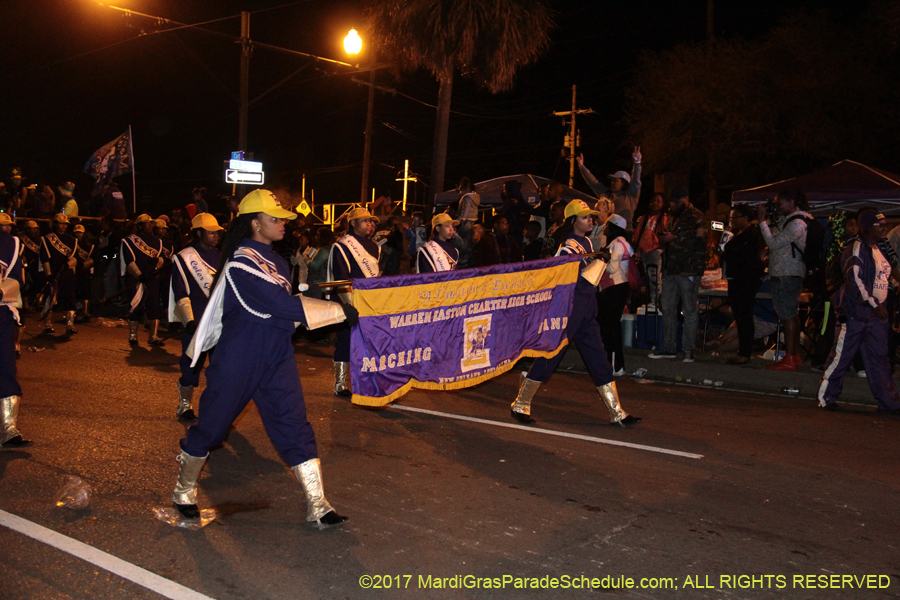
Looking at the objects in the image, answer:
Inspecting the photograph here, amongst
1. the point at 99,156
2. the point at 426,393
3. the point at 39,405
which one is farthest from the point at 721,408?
the point at 99,156

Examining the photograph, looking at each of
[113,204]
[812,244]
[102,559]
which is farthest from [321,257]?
[102,559]

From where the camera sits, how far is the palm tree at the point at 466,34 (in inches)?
707

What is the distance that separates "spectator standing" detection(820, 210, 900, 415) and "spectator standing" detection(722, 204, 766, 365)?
237 cm

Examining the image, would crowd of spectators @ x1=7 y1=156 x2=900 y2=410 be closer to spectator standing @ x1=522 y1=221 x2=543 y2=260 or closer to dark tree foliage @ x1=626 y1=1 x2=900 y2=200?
spectator standing @ x1=522 y1=221 x2=543 y2=260

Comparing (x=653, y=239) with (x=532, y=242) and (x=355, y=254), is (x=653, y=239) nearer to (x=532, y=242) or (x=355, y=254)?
(x=532, y=242)

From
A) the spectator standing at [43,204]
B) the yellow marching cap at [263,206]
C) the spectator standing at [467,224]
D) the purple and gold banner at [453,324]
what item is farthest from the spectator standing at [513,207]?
the spectator standing at [43,204]

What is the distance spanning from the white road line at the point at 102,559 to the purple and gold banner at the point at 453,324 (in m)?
2.04

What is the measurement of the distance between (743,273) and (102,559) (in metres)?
9.19

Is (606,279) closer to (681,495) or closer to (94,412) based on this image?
(681,495)

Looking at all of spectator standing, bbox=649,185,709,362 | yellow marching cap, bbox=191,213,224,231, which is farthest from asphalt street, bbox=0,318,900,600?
spectator standing, bbox=649,185,709,362

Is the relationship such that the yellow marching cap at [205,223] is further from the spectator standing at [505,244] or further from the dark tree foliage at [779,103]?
the dark tree foliage at [779,103]

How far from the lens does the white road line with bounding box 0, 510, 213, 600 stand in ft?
13.6

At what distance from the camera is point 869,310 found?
29.0 feet

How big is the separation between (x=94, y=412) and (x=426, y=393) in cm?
350
